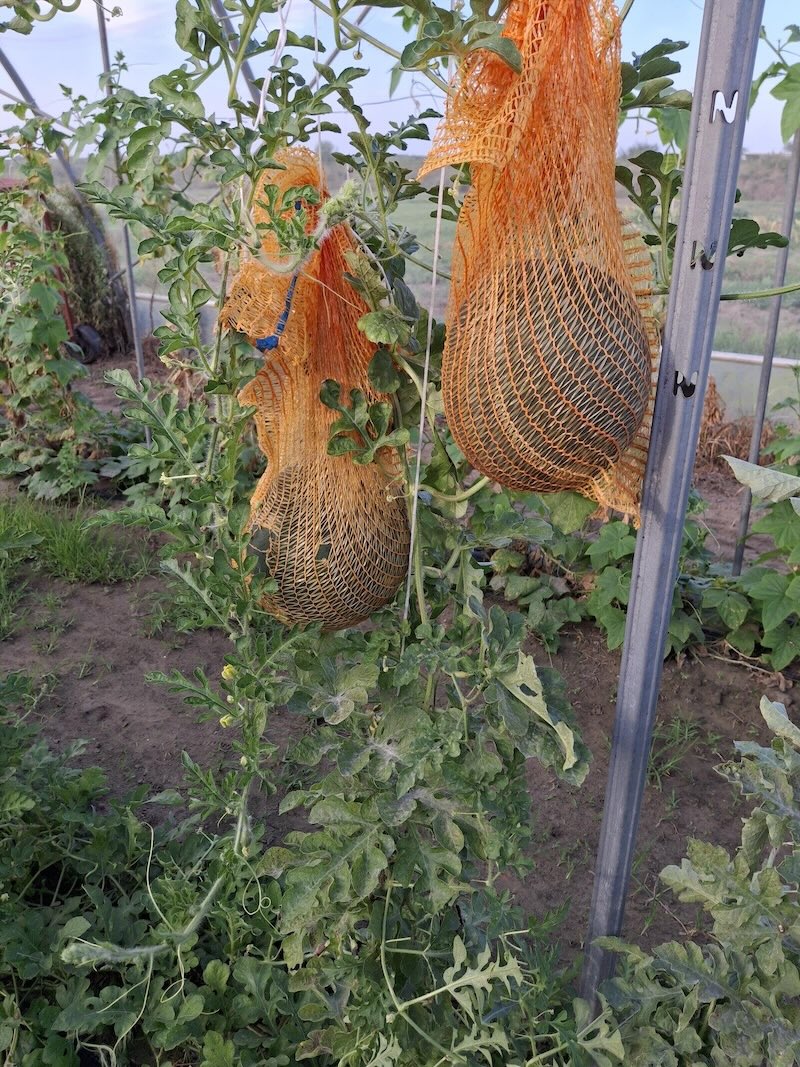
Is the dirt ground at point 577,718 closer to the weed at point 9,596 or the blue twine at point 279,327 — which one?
the weed at point 9,596

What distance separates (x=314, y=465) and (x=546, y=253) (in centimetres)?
49

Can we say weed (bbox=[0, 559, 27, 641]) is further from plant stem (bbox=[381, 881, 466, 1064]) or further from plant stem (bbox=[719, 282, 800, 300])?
plant stem (bbox=[719, 282, 800, 300])

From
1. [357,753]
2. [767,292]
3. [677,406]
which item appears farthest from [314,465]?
[767,292]

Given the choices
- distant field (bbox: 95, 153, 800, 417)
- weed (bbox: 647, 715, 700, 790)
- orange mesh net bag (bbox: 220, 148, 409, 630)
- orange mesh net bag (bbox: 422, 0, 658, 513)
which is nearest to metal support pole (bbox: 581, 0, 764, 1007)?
orange mesh net bag (bbox: 422, 0, 658, 513)

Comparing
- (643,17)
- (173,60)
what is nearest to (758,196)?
(643,17)

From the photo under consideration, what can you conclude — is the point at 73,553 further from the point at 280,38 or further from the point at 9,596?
the point at 280,38

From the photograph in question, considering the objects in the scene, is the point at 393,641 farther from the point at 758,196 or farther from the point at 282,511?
the point at 758,196

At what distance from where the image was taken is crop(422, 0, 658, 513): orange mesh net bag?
950mm

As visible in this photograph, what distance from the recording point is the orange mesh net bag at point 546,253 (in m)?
0.95

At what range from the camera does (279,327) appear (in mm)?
1225

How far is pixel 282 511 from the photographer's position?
4.28 feet

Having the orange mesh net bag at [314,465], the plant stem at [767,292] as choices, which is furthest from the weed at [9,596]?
the plant stem at [767,292]

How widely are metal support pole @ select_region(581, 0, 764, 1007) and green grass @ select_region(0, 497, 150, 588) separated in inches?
98.9

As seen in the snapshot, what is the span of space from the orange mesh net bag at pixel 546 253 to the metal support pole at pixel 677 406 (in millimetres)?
57
